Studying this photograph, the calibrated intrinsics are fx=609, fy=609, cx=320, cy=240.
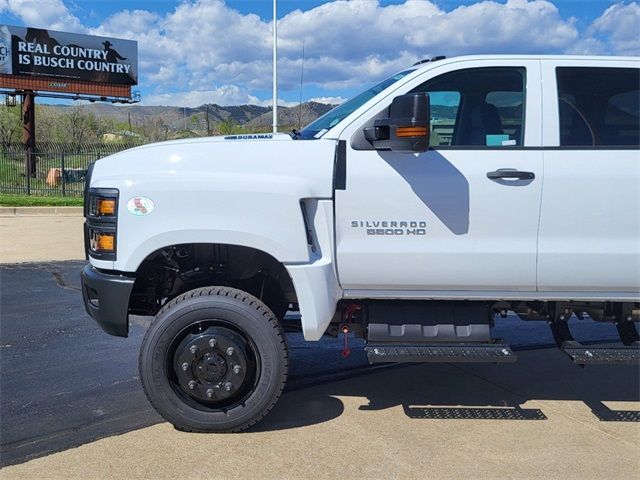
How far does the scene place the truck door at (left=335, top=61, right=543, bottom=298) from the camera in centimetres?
366

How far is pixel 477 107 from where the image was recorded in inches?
161

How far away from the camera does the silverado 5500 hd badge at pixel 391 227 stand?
144 inches

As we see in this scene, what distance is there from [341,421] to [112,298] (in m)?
1.67

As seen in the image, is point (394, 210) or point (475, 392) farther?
point (475, 392)

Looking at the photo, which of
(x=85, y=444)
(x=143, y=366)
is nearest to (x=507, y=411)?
(x=143, y=366)

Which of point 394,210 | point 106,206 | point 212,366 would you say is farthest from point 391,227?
point 106,206

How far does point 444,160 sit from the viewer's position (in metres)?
3.68

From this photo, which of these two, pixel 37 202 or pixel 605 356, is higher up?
pixel 37 202

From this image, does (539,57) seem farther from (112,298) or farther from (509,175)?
(112,298)

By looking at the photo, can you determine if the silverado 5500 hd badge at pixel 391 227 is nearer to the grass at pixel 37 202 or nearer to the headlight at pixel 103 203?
the headlight at pixel 103 203

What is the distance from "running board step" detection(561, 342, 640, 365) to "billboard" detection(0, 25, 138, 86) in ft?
112

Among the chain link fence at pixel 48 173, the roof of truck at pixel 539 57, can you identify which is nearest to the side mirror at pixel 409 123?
the roof of truck at pixel 539 57

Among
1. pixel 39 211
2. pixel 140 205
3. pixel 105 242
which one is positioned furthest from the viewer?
pixel 39 211

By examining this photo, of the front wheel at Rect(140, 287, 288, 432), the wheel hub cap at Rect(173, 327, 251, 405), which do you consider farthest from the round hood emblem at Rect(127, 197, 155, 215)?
the wheel hub cap at Rect(173, 327, 251, 405)
